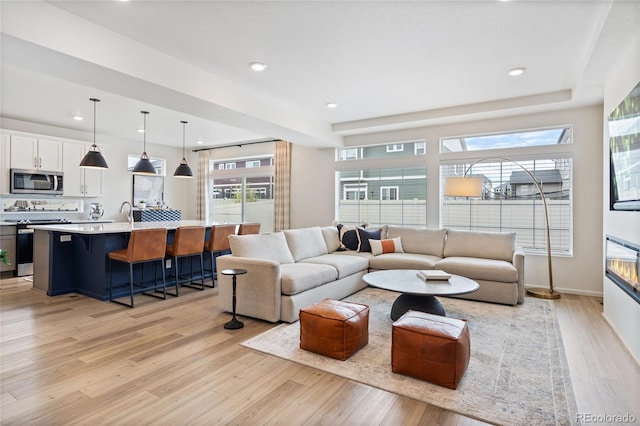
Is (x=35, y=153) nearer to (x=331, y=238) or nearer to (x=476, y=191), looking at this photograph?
(x=331, y=238)

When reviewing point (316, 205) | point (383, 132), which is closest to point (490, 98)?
point (383, 132)

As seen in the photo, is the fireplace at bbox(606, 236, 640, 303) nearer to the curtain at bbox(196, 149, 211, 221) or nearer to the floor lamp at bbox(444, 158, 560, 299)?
the floor lamp at bbox(444, 158, 560, 299)

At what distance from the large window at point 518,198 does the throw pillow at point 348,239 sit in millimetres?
1632

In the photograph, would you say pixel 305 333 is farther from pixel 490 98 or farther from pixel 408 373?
pixel 490 98

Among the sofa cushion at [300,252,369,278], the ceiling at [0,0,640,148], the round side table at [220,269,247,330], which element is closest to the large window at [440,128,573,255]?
the ceiling at [0,0,640,148]

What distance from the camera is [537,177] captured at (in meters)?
5.20

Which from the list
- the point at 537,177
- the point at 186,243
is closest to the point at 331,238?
the point at 186,243

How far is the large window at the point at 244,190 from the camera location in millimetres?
8078

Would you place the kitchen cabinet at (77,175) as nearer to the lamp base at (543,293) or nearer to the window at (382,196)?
the window at (382,196)

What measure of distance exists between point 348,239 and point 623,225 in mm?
3490

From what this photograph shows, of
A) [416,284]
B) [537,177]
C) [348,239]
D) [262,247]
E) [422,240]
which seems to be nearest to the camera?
[416,284]

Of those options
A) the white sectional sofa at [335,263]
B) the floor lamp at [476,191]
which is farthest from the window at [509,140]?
the white sectional sofa at [335,263]

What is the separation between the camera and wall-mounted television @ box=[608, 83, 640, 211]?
2.75 metres

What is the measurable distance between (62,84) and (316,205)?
4484 millimetres
